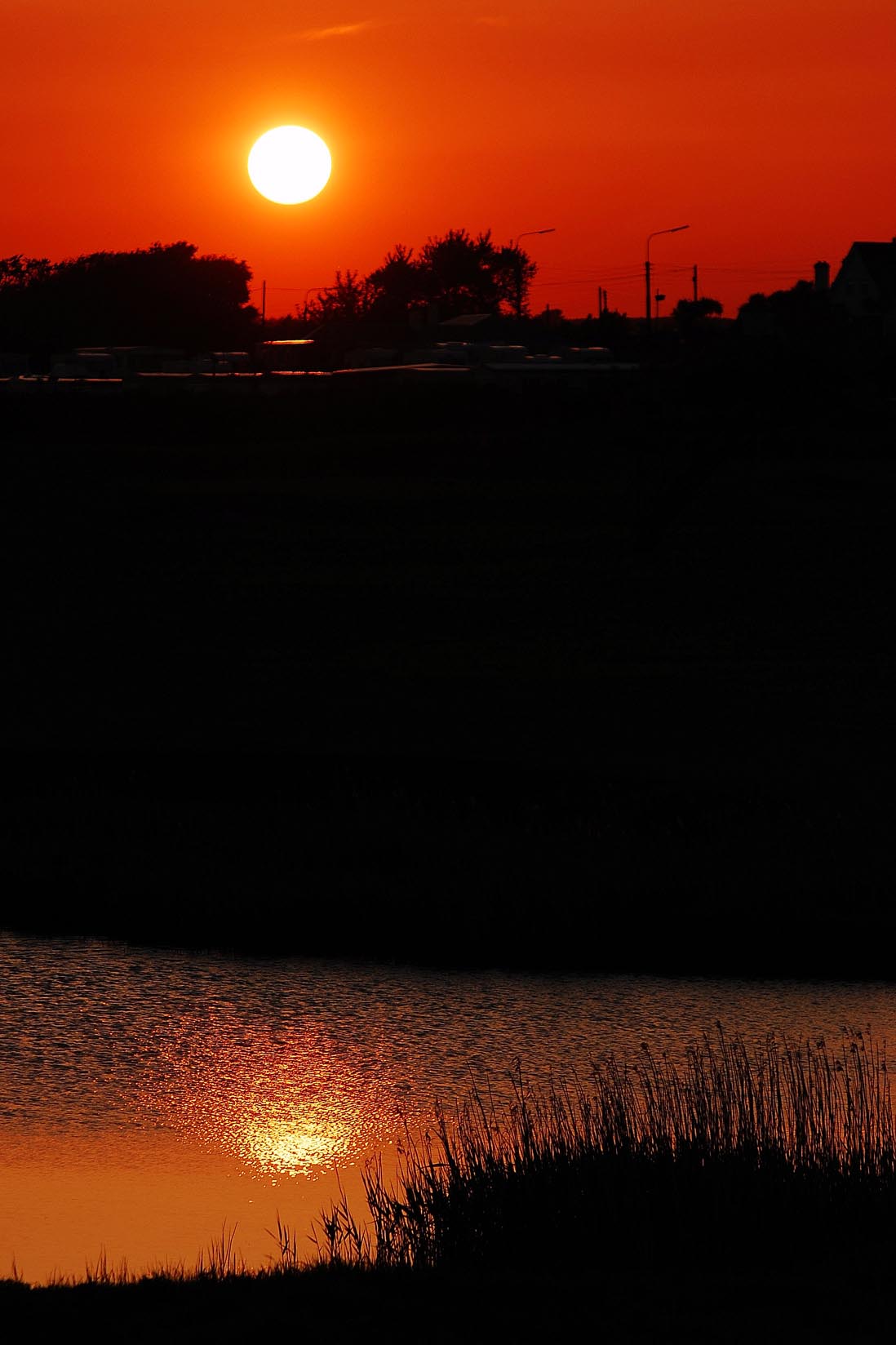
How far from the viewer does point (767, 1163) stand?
11.2m

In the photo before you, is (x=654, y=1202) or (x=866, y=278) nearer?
(x=654, y=1202)

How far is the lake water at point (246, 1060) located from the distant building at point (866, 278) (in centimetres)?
9746

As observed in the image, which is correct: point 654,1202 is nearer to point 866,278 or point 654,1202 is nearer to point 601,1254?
point 601,1254

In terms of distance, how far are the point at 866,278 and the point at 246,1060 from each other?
10892 centimetres

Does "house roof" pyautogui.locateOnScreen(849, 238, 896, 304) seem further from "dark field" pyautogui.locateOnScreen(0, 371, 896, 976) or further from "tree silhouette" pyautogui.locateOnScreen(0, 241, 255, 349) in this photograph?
"tree silhouette" pyautogui.locateOnScreen(0, 241, 255, 349)

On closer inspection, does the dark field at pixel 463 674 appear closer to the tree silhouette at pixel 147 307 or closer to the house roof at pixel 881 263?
the house roof at pixel 881 263

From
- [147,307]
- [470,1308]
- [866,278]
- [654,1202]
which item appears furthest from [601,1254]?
[147,307]

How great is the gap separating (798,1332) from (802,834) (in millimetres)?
13232

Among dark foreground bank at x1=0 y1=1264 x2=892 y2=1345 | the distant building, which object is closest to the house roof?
the distant building

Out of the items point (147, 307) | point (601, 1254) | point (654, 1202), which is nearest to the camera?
point (601, 1254)

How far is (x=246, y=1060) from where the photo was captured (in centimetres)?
1669

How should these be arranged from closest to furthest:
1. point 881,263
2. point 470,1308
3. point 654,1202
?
point 470,1308, point 654,1202, point 881,263

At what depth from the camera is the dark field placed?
20656mm

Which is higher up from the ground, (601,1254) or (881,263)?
(881,263)
